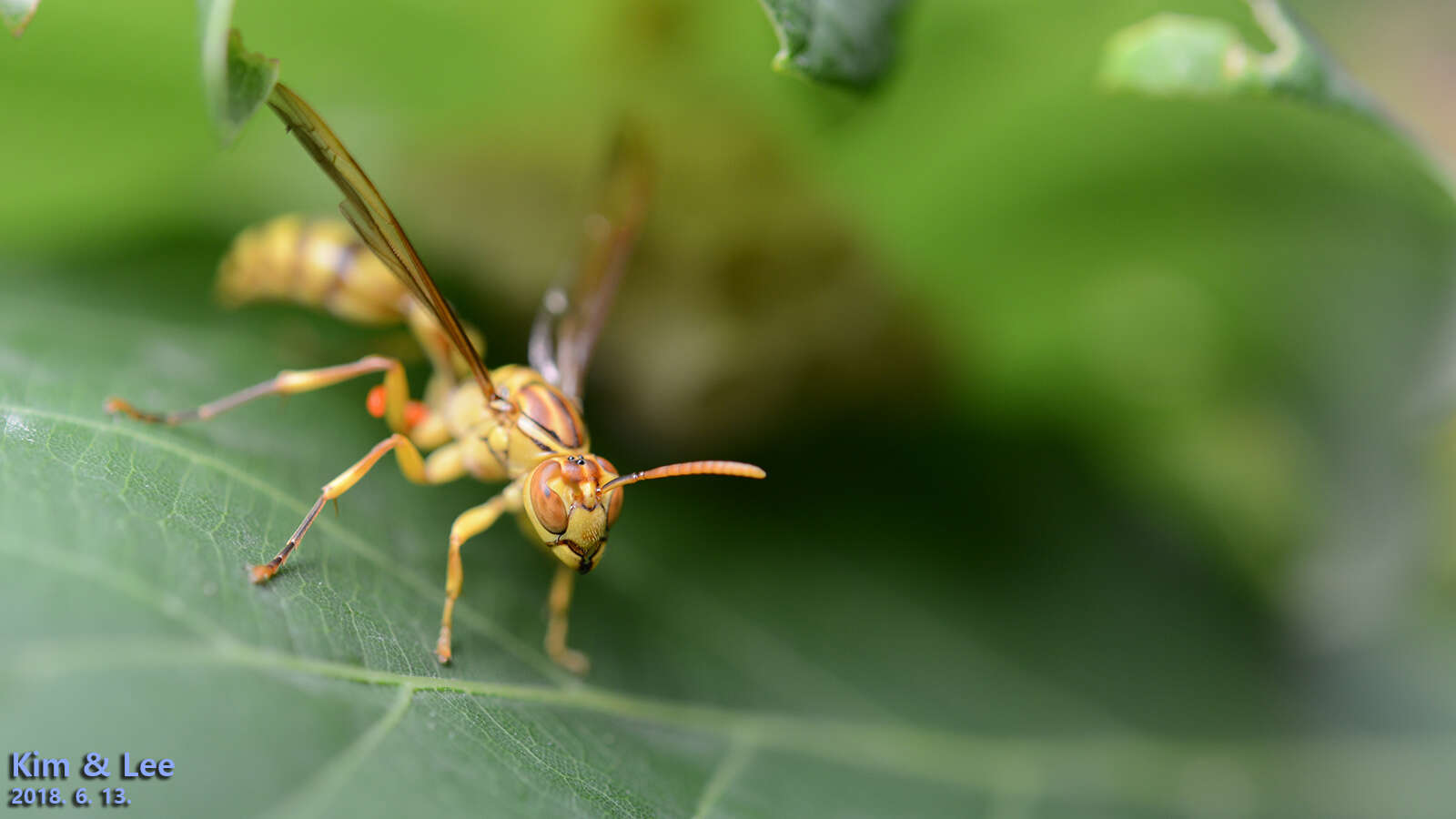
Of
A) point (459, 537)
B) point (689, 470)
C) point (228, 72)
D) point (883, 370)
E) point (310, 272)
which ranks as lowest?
point (459, 537)

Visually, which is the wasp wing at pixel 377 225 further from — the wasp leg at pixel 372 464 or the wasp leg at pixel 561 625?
the wasp leg at pixel 561 625

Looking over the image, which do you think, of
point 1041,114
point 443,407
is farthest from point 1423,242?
point 443,407

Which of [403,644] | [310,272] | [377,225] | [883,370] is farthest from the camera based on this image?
[883,370]

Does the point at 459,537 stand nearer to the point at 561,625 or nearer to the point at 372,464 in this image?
the point at 372,464

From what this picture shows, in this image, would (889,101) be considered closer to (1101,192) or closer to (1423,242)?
(1101,192)

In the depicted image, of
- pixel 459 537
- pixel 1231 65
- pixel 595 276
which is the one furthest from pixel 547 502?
pixel 1231 65

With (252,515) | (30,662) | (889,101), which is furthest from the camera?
(889,101)

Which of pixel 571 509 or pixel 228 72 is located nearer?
pixel 228 72
